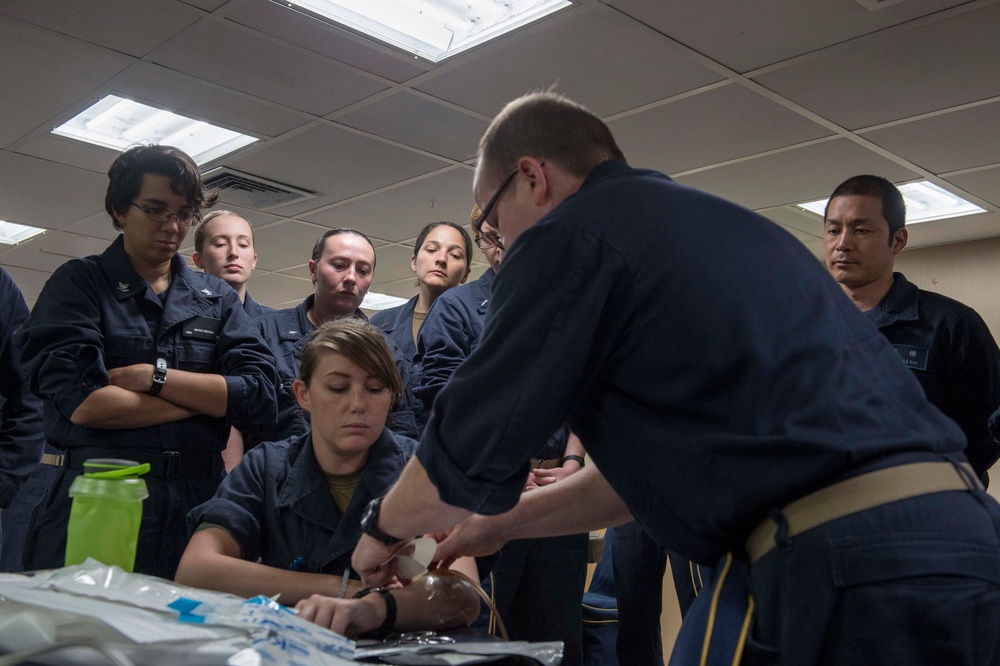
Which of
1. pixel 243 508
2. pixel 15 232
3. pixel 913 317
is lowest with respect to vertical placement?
pixel 243 508

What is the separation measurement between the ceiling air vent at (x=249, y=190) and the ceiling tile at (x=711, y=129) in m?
2.07

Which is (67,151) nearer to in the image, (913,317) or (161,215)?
(161,215)

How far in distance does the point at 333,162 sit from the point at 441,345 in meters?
2.50

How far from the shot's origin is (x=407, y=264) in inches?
273

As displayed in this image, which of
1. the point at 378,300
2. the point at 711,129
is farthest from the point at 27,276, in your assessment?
the point at 711,129

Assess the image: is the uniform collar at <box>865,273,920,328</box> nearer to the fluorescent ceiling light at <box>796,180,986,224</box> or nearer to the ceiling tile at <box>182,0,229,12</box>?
the ceiling tile at <box>182,0,229,12</box>

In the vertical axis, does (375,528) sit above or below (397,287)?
below

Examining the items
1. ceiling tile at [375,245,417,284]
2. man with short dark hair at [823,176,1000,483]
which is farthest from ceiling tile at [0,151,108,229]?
man with short dark hair at [823,176,1000,483]

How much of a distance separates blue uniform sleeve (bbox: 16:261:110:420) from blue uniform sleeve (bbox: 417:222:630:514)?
1.10 meters

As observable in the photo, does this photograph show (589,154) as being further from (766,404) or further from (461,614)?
(461,614)

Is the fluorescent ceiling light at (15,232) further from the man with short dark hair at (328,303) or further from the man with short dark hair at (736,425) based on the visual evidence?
the man with short dark hair at (736,425)

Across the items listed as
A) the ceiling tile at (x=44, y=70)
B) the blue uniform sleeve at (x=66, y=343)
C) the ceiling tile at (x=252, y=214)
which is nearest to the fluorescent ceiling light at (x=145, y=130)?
the ceiling tile at (x=44, y=70)

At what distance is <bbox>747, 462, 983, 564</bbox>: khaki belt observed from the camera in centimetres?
91

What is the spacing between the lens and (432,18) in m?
3.42
